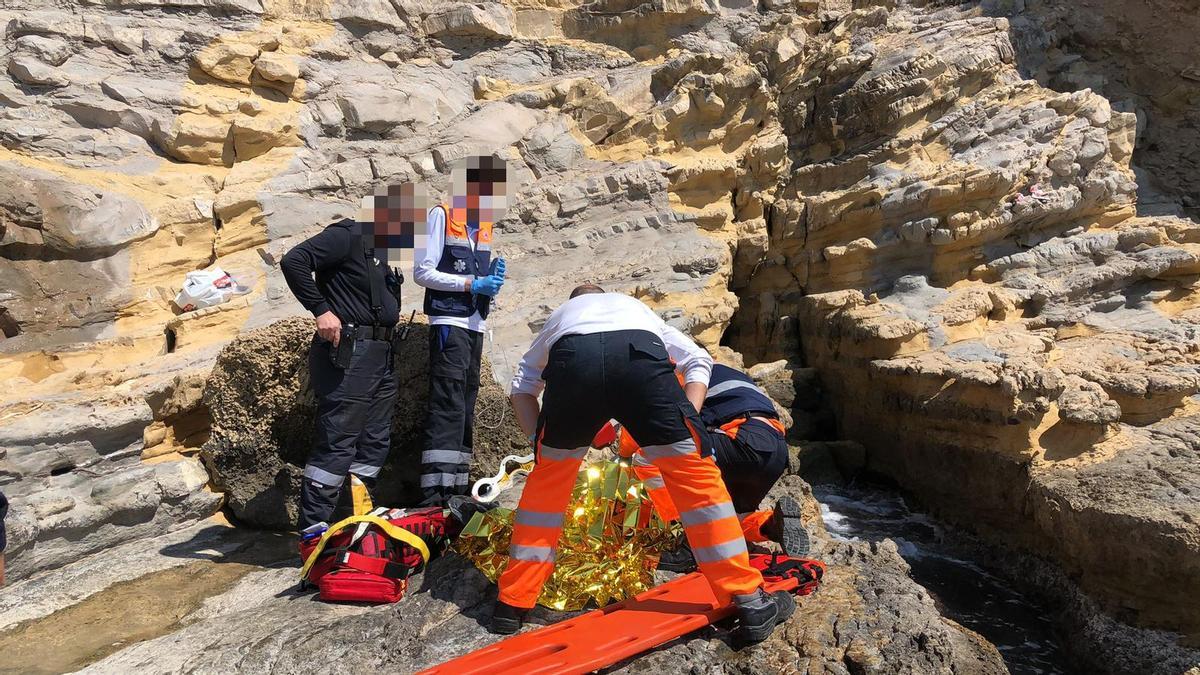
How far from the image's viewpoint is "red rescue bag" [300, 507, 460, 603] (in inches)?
126

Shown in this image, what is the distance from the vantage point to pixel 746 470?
11.6ft

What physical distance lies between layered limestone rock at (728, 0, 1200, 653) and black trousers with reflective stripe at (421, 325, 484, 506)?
5058 millimetres

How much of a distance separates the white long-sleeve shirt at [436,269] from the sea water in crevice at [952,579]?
4.29 metres

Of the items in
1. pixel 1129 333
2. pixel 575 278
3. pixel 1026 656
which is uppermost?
pixel 575 278

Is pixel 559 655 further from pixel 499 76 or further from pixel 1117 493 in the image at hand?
pixel 499 76

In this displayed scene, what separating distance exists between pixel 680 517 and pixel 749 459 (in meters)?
0.75

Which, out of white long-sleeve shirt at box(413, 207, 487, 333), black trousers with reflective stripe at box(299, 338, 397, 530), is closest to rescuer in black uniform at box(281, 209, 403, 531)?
black trousers with reflective stripe at box(299, 338, 397, 530)

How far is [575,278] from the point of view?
27.3ft

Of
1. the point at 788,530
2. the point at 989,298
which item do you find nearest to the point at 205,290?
the point at 788,530

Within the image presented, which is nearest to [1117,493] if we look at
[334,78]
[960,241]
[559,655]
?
[960,241]

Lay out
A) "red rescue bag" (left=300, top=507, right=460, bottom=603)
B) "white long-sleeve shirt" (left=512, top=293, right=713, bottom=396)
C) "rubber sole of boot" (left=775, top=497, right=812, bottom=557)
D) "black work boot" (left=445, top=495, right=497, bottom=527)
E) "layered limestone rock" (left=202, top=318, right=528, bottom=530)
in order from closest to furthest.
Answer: "white long-sleeve shirt" (left=512, top=293, right=713, bottom=396) < "red rescue bag" (left=300, top=507, right=460, bottom=603) < "rubber sole of boot" (left=775, top=497, right=812, bottom=557) < "black work boot" (left=445, top=495, right=497, bottom=527) < "layered limestone rock" (left=202, top=318, right=528, bottom=530)

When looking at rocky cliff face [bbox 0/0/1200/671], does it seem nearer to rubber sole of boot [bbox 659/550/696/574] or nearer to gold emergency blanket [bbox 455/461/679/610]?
gold emergency blanket [bbox 455/461/679/610]

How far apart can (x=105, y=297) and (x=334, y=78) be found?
415cm

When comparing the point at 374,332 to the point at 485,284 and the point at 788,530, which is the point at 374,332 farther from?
the point at 788,530
